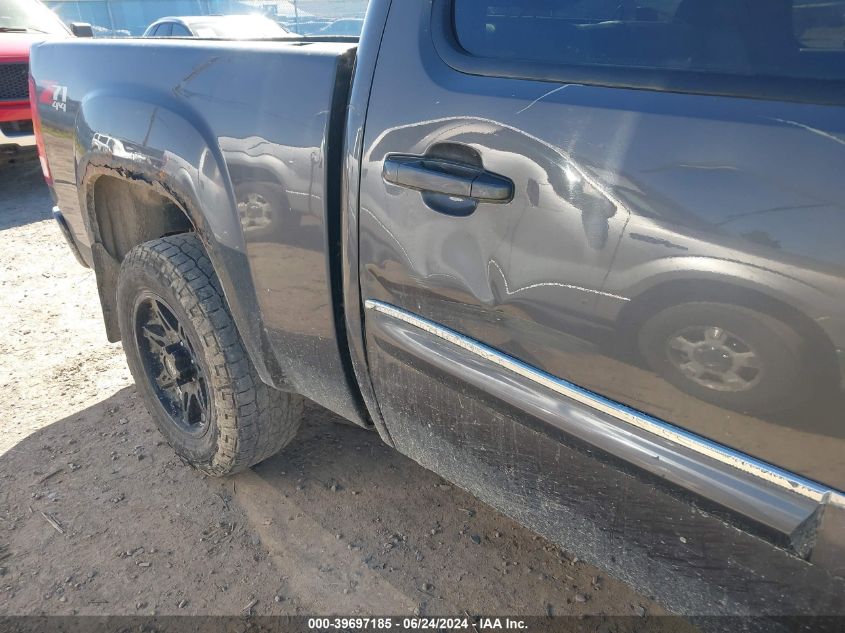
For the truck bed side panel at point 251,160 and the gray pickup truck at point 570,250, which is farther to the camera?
the truck bed side panel at point 251,160

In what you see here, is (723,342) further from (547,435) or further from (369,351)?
(369,351)

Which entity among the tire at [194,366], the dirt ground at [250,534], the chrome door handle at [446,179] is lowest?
the dirt ground at [250,534]

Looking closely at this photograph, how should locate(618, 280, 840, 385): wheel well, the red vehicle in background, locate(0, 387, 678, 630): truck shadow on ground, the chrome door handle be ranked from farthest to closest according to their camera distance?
1. the red vehicle in background
2. locate(0, 387, 678, 630): truck shadow on ground
3. the chrome door handle
4. locate(618, 280, 840, 385): wheel well

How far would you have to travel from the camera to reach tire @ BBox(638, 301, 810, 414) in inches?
36.0

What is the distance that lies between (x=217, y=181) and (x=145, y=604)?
4.29 ft

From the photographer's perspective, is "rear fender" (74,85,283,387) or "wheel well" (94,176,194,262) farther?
"wheel well" (94,176,194,262)

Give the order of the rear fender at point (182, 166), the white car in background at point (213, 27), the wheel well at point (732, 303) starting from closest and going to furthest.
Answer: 1. the wheel well at point (732, 303)
2. the rear fender at point (182, 166)
3. the white car in background at point (213, 27)

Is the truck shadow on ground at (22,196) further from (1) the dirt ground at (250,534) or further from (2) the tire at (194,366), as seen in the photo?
(2) the tire at (194,366)

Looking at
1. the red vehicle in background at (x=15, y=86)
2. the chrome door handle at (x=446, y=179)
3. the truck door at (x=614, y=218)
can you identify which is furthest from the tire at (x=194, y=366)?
the red vehicle in background at (x=15, y=86)

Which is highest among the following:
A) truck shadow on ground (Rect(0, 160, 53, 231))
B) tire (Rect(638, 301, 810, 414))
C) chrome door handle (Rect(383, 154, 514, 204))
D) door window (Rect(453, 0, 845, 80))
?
door window (Rect(453, 0, 845, 80))

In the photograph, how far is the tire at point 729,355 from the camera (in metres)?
0.92

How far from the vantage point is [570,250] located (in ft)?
3.63

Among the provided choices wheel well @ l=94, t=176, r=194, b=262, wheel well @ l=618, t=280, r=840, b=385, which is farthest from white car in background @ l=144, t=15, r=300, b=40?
wheel well @ l=618, t=280, r=840, b=385

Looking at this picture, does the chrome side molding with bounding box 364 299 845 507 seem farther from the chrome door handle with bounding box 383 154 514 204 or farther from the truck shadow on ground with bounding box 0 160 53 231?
the truck shadow on ground with bounding box 0 160 53 231
